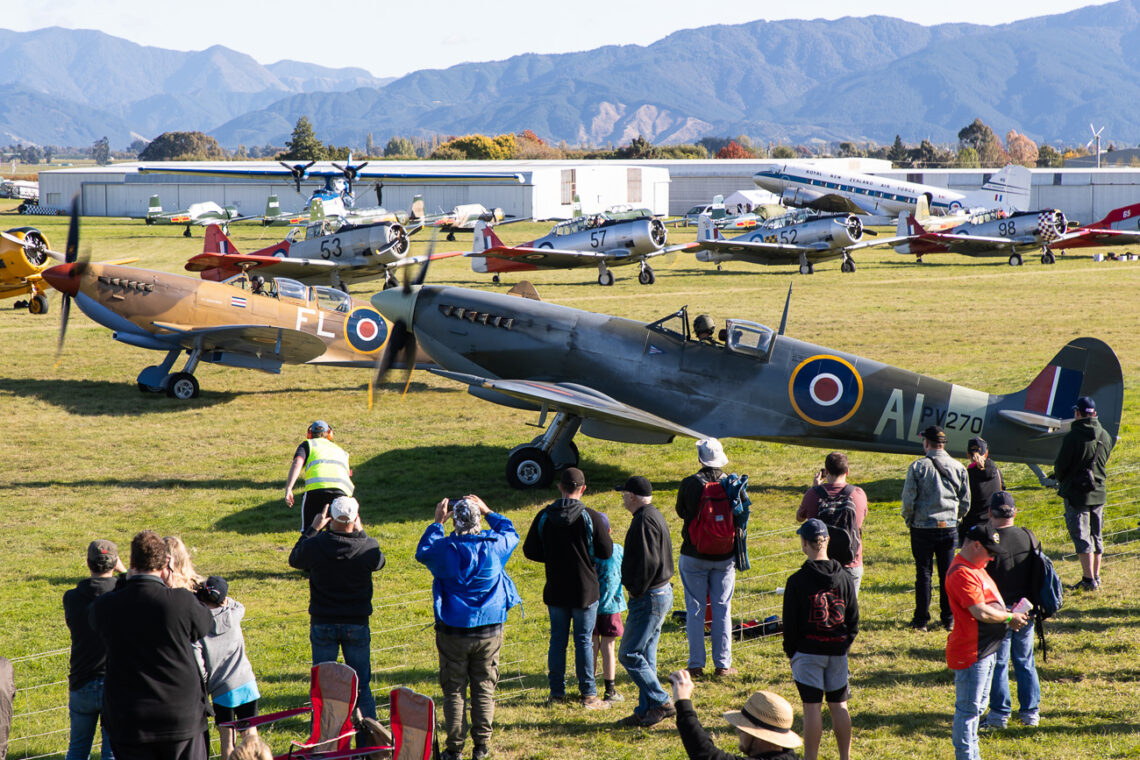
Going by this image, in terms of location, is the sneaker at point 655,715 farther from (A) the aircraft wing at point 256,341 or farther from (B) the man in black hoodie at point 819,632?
(A) the aircraft wing at point 256,341

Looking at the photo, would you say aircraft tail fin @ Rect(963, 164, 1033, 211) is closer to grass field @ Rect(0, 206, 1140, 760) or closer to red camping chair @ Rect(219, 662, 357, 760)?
grass field @ Rect(0, 206, 1140, 760)

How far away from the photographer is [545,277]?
126 ft

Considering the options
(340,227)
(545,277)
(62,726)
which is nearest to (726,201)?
(545,277)

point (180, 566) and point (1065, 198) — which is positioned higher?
point (1065, 198)

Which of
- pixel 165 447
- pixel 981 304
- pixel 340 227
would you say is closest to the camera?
pixel 165 447

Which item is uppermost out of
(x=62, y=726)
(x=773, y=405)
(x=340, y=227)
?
(x=340, y=227)

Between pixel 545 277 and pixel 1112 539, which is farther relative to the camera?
pixel 545 277

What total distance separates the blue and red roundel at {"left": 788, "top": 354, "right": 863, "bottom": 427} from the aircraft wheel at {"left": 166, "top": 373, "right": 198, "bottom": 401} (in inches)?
421

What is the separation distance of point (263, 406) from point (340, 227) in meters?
16.9

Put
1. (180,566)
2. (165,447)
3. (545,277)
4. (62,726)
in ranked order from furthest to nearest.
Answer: (545,277)
(165,447)
(62,726)
(180,566)

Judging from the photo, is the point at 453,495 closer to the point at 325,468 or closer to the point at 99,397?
the point at 325,468

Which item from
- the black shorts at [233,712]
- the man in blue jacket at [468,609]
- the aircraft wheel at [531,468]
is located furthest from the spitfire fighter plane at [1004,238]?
the black shorts at [233,712]

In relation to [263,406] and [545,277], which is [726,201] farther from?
[263,406]

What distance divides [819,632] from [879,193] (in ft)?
186
